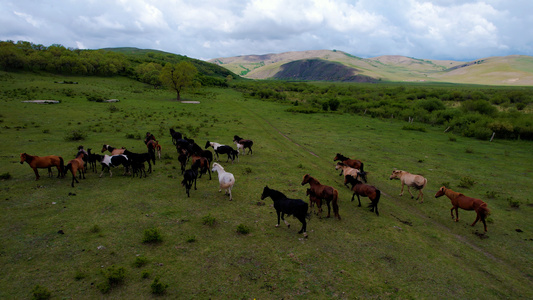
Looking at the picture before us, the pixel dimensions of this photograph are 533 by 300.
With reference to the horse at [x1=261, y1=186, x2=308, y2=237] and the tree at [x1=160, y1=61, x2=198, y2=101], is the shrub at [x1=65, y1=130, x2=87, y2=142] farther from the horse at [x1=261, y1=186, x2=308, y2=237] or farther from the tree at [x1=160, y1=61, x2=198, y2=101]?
the tree at [x1=160, y1=61, x2=198, y2=101]

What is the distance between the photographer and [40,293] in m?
5.68

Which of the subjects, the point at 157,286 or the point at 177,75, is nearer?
the point at 157,286

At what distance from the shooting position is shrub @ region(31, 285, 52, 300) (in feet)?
18.7

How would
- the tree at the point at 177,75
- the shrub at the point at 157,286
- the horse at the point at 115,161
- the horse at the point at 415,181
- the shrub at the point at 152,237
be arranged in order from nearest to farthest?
the shrub at the point at 157,286
the shrub at the point at 152,237
the horse at the point at 415,181
the horse at the point at 115,161
the tree at the point at 177,75

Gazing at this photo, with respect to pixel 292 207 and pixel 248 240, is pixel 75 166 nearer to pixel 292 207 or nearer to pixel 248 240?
pixel 248 240

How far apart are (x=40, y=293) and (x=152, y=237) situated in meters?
2.89

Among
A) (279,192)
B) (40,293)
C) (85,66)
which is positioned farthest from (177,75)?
(40,293)

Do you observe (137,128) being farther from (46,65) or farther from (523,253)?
(46,65)

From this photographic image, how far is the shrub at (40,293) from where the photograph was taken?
5695 mm

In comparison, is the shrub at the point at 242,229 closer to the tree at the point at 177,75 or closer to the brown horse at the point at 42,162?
A: the brown horse at the point at 42,162

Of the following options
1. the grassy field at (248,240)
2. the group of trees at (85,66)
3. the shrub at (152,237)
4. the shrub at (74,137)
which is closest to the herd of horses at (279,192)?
the grassy field at (248,240)

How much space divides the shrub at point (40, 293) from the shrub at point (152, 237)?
2609 mm

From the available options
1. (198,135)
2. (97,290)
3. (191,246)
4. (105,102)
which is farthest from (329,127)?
(105,102)

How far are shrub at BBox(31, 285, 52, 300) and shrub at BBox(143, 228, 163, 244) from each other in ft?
8.56
